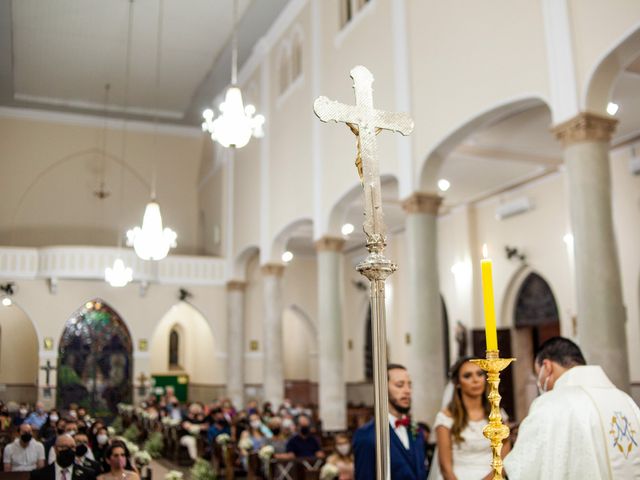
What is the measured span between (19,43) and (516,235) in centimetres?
1391

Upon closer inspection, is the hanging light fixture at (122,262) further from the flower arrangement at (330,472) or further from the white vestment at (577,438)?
the white vestment at (577,438)

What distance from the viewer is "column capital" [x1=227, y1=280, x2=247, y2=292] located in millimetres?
23328

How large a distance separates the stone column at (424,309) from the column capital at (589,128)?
3716 mm

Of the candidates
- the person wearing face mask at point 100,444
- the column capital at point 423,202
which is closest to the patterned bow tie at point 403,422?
the person wearing face mask at point 100,444

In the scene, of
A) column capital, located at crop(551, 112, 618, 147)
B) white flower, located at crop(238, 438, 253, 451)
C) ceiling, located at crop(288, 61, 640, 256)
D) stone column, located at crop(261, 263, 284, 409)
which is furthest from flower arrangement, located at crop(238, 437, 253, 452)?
stone column, located at crop(261, 263, 284, 409)

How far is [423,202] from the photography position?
12.1 metres

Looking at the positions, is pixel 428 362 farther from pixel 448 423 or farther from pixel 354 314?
pixel 354 314

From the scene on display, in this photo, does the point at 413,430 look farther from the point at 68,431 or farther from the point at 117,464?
the point at 68,431

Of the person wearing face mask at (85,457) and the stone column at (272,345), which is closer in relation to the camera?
the person wearing face mask at (85,457)

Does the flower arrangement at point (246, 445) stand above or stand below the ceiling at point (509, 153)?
below

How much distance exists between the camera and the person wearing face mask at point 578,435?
3.58 meters

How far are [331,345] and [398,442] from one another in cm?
1188

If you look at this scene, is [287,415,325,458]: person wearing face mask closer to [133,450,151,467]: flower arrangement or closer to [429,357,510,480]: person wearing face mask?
[133,450,151,467]: flower arrangement

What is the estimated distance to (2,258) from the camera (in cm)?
578
